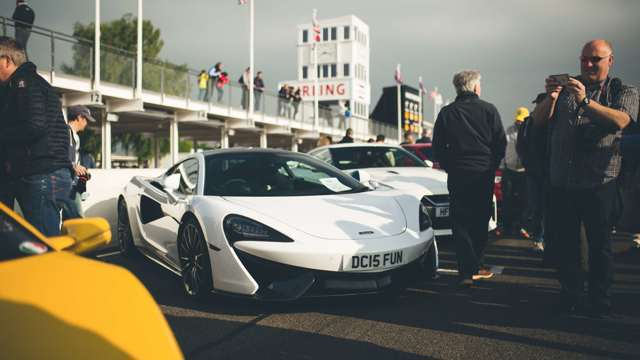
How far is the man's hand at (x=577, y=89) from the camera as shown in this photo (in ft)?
13.2

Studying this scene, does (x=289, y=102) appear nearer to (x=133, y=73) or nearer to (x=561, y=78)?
(x=133, y=73)

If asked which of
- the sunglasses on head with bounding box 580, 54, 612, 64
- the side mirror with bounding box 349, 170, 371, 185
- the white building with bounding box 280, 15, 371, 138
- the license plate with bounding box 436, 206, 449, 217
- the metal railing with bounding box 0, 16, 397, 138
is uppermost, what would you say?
the white building with bounding box 280, 15, 371, 138

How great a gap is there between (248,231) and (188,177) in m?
1.59

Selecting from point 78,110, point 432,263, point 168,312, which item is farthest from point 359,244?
point 78,110

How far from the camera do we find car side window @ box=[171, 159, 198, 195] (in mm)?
5445

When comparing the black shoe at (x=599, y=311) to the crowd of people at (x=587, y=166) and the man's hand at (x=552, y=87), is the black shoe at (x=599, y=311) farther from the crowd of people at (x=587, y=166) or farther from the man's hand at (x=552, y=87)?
the man's hand at (x=552, y=87)

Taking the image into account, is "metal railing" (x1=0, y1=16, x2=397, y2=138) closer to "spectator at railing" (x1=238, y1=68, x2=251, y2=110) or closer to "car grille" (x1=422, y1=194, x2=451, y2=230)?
"spectator at railing" (x1=238, y1=68, x2=251, y2=110)

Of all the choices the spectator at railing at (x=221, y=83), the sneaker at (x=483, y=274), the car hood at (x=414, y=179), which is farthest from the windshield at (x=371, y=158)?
the spectator at railing at (x=221, y=83)

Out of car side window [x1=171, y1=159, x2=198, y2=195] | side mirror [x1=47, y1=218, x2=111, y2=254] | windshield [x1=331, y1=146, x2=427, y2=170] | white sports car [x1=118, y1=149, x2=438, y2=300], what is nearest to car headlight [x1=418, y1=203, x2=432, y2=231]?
white sports car [x1=118, y1=149, x2=438, y2=300]

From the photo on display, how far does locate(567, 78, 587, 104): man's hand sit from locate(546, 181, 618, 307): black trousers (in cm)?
61

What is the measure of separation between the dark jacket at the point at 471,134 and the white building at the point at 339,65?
64685mm

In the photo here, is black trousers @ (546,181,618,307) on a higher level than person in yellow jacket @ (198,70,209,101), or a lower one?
lower

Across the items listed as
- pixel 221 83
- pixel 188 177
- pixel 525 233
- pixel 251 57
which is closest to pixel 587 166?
pixel 188 177

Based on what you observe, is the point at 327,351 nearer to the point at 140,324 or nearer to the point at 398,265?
the point at 398,265
